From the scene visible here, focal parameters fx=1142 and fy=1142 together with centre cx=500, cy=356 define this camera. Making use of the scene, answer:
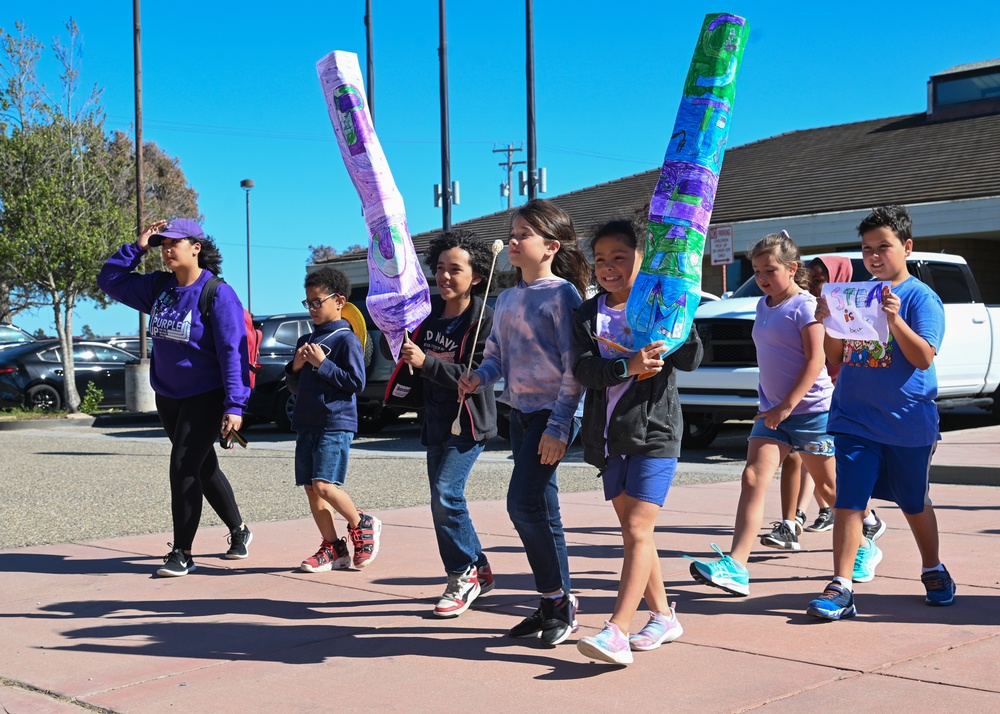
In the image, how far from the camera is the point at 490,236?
26.0 metres

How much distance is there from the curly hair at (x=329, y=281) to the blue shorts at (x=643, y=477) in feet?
8.56

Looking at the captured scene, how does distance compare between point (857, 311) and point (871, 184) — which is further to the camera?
point (871, 184)

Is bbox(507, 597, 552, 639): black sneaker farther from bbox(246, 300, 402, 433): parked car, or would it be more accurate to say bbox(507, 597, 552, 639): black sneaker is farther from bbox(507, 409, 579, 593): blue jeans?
bbox(246, 300, 402, 433): parked car

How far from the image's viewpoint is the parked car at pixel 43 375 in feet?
72.0

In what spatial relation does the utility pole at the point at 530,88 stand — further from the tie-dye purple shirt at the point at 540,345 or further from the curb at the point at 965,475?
the tie-dye purple shirt at the point at 540,345

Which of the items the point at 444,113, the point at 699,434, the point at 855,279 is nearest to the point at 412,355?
the point at 855,279

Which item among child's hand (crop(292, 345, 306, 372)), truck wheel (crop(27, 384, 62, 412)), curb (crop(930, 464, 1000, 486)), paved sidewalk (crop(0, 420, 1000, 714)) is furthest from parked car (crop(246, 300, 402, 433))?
child's hand (crop(292, 345, 306, 372))

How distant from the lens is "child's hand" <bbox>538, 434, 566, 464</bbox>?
4336 mm

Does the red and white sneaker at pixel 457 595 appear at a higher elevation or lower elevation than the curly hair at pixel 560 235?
lower

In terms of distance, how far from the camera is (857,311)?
4.97m

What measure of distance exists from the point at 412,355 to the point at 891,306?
2.02 meters

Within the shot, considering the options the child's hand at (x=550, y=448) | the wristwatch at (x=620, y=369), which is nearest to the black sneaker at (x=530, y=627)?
the child's hand at (x=550, y=448)

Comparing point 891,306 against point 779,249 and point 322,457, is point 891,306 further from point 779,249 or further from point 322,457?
point 322,457

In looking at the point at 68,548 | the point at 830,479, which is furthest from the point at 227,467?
the point at 830,479
